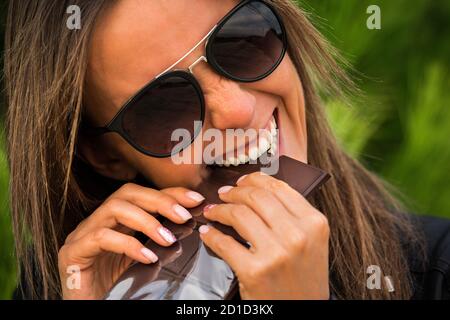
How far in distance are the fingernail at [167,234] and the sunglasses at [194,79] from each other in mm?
167

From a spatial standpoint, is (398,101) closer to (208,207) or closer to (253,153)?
(253,153)

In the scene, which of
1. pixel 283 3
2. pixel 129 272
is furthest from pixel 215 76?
pixel 129 272

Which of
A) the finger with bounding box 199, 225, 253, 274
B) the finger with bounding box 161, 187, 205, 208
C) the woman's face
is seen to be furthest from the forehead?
the finger with bounding box 199, 225, 253, 274

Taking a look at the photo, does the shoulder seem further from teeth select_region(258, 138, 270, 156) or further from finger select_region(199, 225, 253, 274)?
finger select_region(199, 225, 253, 274)

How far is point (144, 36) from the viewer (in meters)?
1.19

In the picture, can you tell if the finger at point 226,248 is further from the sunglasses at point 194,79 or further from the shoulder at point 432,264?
the shoulder at point 432,264

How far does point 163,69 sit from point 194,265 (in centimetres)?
41

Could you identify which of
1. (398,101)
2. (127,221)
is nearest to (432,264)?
(127,221)

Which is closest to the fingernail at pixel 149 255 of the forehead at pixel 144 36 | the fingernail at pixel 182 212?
the fingernail at pixel 182 212

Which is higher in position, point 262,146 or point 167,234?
point 262,146

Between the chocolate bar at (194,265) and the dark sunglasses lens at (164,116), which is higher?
the dark sunglasses lens at (164,116)

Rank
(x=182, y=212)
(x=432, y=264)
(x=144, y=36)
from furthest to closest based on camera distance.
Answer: (x=432, y=264) < (x=182, y=212) < (x=144, y=36)

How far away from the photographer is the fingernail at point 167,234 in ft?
4.12
